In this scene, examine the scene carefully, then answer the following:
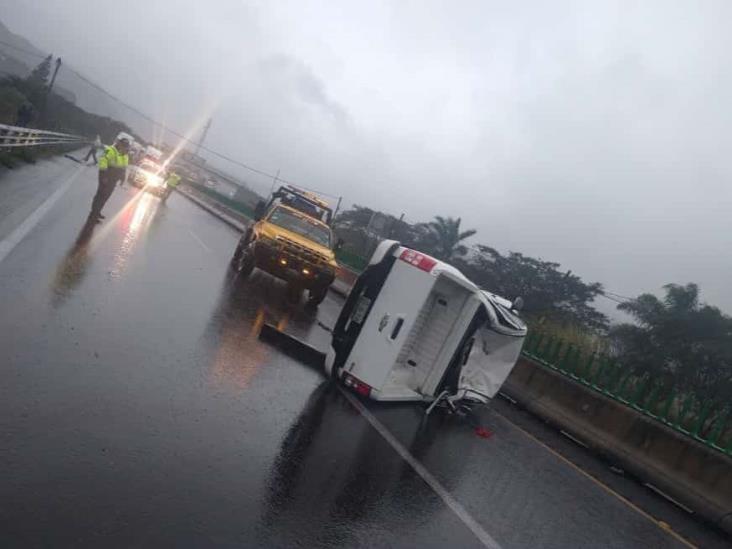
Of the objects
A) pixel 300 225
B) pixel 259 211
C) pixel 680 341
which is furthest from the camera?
pixel 680 341

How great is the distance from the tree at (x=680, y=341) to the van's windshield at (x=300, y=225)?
37.1ft

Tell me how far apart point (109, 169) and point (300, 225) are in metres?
4.56

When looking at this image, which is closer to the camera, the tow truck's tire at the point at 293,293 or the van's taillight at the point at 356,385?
the van's taillight at the point at 356,385

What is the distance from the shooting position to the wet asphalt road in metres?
3.79

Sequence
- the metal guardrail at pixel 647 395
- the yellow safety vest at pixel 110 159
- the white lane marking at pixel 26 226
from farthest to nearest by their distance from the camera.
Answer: the yellow safety vest at pixel 110 159, the metal guardrail at pixel 647 395, the white lane marking at pixel 26 226

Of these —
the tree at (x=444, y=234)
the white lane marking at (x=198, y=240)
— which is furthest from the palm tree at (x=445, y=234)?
the white lane marking at (x=198, y=240)

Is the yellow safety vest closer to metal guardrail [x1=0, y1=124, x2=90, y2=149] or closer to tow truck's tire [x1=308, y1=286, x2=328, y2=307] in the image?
metal guardrail [x1=0, y1=124, x2=90, y2=149]

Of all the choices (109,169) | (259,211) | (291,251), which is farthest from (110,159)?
(291,251)

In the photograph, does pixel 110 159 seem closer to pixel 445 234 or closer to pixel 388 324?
pixel 388 324

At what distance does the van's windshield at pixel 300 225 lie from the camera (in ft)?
50.3

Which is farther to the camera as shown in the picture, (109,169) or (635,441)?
(109,169)

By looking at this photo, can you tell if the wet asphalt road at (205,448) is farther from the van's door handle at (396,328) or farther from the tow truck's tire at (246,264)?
the tow truck's tire at (246,264)

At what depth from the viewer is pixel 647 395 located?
11492mm

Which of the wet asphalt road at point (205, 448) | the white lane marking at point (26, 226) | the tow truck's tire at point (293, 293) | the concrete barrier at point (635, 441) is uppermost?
the concrete barrier at point (635, 441)
